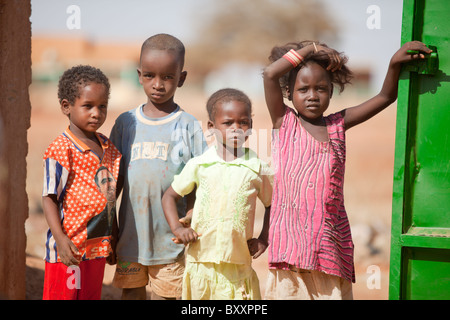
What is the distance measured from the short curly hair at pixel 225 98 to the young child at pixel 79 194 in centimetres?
63

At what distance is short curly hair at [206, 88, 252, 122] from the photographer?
3141 millimetres

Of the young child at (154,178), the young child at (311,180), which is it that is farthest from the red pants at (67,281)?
the young child at (311,180)

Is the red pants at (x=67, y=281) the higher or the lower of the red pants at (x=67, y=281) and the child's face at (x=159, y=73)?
the lower

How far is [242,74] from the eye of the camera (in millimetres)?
30422

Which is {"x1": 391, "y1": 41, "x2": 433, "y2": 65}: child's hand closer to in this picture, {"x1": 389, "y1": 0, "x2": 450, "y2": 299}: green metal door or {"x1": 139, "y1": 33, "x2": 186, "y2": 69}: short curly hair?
{"x1": 389, "y1": 0, "x2": 450, "y2": 299}: green metal door

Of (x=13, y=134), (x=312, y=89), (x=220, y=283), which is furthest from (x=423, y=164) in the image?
(x=13, y=134)

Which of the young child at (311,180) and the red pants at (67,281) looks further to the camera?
the red pants at (67,281)

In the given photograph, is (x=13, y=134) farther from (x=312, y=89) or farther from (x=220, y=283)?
(x=312, y=89)

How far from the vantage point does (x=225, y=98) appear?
315cm

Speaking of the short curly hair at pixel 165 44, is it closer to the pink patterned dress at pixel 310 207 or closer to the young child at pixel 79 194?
the young child at pixel 79 194

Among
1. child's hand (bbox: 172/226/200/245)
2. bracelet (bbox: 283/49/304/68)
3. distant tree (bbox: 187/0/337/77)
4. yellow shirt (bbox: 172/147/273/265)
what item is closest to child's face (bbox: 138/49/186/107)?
yellow shirt (bbox: 172/147/273/265)

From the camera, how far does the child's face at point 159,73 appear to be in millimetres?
3289
